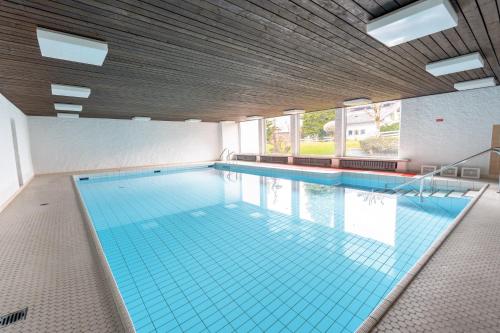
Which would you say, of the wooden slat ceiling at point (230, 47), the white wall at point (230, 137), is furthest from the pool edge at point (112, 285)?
the white wall at point (230, 137)

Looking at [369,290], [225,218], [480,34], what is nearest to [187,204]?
[225,218]

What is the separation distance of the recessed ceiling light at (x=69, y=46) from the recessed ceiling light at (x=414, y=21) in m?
2.73

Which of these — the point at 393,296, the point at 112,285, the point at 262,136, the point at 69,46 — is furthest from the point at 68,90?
the point at 262,136

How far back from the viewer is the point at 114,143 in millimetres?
10766

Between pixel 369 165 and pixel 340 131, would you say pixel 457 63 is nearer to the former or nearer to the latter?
pixel 369 165

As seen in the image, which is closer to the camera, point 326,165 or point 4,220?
point 4,220

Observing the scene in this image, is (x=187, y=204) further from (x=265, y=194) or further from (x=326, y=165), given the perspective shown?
(x=326, y=165)

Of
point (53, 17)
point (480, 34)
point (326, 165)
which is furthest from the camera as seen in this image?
point (326, 165)

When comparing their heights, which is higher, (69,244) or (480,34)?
(480,34)

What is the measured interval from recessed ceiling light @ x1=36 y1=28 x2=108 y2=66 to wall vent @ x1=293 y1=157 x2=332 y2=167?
8509 mm

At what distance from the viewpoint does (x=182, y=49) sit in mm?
2846

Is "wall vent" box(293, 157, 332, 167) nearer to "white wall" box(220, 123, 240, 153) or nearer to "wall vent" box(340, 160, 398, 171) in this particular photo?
"wall vent" box(340, 160, 398, 171)

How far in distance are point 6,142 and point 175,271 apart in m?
4.99

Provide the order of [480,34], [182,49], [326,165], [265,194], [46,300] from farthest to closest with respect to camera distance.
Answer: [326,165]
[265,194]
[182,49]
[480,34]
[46,300]
